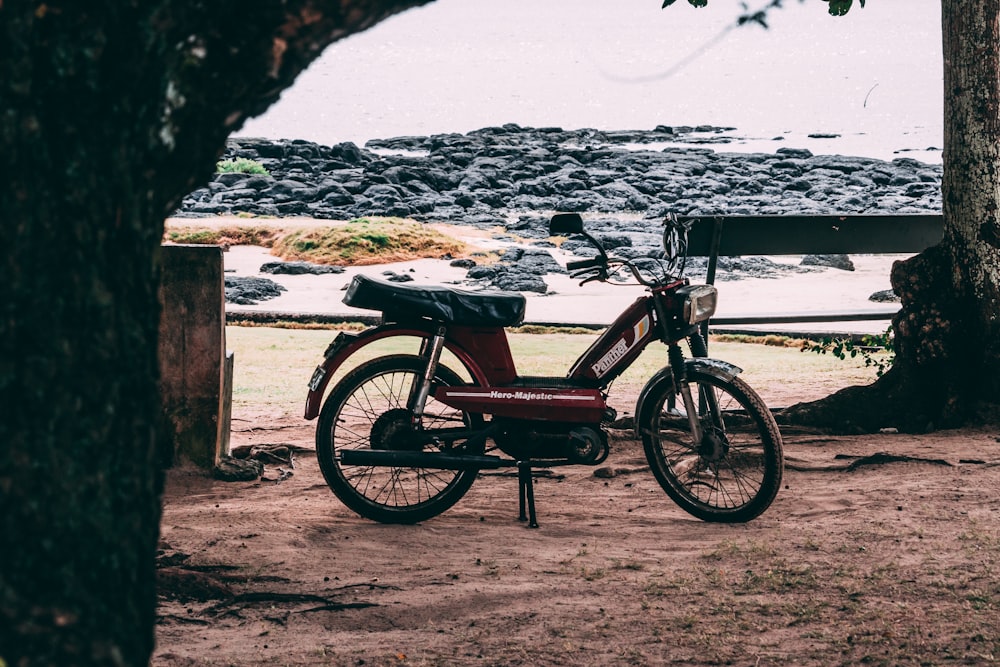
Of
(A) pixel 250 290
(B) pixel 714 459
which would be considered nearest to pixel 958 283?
(B) pixel 714 459

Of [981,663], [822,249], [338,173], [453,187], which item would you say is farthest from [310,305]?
[338,173]

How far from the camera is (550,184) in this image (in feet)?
99.8

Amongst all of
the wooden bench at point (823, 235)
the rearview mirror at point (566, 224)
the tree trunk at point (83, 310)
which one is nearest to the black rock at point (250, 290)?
the wooden bench at point (823, 235)

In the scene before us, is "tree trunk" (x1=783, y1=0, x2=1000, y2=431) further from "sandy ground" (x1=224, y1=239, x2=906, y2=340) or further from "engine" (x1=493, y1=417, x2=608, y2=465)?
"sandy ground" (x1=224, y1=239, x2=906, y2=340)

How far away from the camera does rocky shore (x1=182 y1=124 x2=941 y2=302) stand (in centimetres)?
2500

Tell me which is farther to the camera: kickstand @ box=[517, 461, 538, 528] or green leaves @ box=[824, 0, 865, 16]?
green leaves @ box=[824, 0, 865, 16]

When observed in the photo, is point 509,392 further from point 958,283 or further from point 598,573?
point 958,283

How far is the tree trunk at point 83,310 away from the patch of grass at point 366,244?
43.7 feet

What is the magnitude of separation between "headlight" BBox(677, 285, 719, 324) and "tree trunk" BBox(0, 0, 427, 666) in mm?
3079

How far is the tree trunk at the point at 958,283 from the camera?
668 cm

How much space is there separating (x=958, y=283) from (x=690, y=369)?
2.55 meters

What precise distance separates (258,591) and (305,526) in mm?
813

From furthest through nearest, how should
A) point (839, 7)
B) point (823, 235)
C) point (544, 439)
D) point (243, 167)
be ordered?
point (243, 167) → point (823, 235) → point (839, 7) → point (544, 439)

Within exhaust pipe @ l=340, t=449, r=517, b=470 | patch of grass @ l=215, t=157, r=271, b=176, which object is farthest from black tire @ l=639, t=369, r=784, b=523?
patch of grass @ l=215, t=157, r=271, b=176
